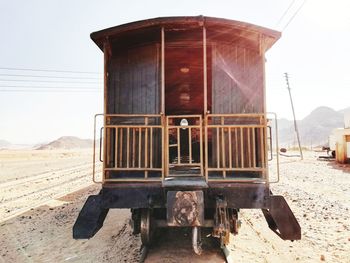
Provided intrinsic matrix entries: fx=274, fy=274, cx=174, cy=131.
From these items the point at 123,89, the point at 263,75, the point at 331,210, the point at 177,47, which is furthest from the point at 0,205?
the point at 331,210

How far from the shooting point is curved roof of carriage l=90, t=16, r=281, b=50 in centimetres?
457

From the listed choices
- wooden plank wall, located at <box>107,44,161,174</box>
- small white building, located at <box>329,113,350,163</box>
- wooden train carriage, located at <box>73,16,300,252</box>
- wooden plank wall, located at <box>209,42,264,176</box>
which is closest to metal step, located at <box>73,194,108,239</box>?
wooden train carriage, located at <box>73,16,300,252</box>

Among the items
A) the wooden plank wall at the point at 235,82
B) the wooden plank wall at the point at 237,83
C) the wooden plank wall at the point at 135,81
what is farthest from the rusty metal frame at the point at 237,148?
the wooden plank wall at the point at 135,81

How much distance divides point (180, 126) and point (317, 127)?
140636 millimetres

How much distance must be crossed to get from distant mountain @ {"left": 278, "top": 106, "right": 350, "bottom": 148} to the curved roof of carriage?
114 m

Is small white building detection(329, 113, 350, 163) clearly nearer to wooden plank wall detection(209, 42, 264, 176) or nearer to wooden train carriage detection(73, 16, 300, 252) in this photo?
wooden plank wall detection(209, 42, 264, 176)

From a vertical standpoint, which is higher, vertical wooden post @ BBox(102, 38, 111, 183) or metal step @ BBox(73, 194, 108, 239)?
vertical wooden post @ BBox(102, 38, 111, 183)

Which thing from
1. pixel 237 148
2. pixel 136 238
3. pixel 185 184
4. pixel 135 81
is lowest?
pixel 136 238

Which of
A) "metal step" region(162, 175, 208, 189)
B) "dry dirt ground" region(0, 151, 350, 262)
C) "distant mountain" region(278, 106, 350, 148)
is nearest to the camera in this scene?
"metal step" region(162, 175, 208, 189)

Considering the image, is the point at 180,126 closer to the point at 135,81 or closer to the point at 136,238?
the point at 135,81

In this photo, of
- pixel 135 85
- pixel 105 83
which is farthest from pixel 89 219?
pixel 135 85

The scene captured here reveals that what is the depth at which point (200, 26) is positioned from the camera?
4.78 meters

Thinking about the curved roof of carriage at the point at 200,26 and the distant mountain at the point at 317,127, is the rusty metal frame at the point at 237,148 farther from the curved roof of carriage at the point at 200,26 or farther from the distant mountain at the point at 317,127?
the distant mountain at the point at 317,127

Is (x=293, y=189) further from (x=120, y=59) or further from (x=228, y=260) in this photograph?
(x=120, y=59)
